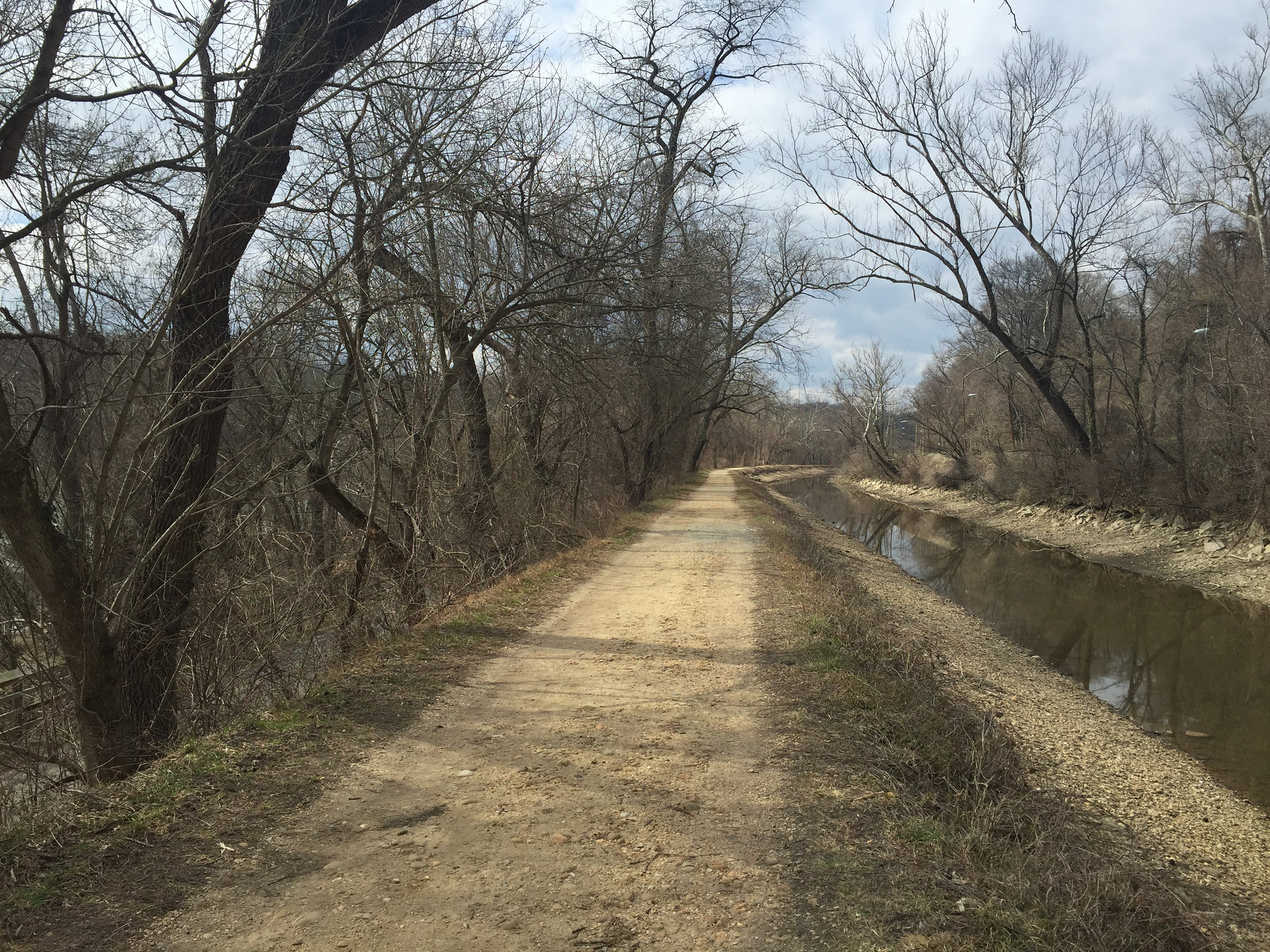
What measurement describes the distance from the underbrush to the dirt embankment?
12.5 metres

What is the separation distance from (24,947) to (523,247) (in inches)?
321

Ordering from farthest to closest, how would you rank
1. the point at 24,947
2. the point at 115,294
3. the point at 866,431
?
the point at 866,431 < the point at 115,294 < the point at 24,947

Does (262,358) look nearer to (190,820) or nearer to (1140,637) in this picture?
(190,820)

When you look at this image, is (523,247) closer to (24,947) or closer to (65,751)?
(65,751)

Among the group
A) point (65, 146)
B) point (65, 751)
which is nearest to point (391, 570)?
point (65, 751)

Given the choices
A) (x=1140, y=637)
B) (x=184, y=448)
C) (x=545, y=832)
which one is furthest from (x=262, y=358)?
(x=1140, y=637)

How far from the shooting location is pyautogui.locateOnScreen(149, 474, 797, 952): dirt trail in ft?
9.68

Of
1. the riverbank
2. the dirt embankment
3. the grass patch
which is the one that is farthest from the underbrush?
the dirt embankment

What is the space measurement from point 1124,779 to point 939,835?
441cm

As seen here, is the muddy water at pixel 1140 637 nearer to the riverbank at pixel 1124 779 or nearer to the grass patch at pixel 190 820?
the riverbank at pixel 1124 779

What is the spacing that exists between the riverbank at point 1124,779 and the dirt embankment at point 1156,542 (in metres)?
8.21

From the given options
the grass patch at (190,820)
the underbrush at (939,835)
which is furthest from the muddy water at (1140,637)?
the grass patch at (190,820)

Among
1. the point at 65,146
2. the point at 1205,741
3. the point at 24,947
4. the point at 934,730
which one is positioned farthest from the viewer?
the point at 1205,741

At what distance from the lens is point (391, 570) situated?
870 cm
